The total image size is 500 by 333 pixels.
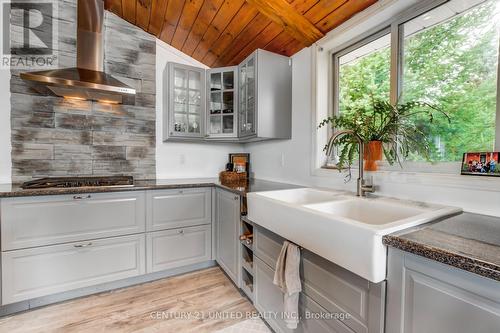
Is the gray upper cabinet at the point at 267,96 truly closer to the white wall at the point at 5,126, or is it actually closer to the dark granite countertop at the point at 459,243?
Answer: the dark granite countertop at the point at 459,243

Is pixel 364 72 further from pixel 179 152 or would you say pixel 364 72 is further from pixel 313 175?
pixel 179 152

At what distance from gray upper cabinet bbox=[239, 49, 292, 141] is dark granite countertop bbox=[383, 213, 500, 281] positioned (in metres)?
1.44

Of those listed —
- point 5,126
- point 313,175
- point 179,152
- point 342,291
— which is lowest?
point 342,291

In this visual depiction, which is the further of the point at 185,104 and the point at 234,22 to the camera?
the point at 185,104

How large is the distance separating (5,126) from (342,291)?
2.88m

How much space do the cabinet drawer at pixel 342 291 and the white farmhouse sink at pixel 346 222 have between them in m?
0.10

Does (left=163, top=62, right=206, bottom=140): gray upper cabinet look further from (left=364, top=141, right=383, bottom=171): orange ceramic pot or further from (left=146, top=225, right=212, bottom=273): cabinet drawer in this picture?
(left=364, top=141, right=383, bottom=171): orange ceramic pot

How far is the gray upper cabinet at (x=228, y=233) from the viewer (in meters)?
1.89

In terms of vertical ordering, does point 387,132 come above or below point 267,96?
below

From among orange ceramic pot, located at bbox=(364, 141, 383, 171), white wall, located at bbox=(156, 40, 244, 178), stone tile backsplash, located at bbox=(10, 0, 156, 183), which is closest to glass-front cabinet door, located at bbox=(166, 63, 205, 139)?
white wall, located at bbox=(156, 40, 244, 178)

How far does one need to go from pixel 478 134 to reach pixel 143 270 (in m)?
2.54

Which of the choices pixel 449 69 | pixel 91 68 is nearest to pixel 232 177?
pixel 91 68

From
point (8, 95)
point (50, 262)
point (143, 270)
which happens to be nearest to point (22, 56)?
point (8, 95)

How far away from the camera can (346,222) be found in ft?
2.64
